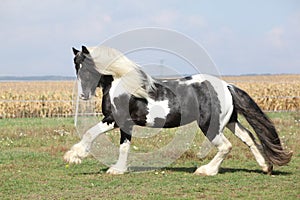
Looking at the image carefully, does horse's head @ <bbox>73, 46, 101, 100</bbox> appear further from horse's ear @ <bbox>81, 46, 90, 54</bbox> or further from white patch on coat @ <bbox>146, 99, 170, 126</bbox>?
white patch on coat @ <bbox>146, 99, 170, 126</bbox>

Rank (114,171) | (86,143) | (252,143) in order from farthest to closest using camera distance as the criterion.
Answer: (252,143)
(114,171)
(86,143)

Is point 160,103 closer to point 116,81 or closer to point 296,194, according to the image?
point 116,81

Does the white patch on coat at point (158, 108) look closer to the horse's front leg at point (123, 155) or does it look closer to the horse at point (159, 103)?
the horse at point (159, 103)

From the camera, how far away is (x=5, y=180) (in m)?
8.24

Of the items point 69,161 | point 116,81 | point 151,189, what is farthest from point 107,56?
point 151,189

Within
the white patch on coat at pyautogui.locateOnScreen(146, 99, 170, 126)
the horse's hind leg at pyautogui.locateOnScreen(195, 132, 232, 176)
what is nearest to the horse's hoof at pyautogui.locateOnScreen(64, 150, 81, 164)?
the white patch on coat at pyautogui.locateOnScreen(146, 99, 170, 126)

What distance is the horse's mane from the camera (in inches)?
343

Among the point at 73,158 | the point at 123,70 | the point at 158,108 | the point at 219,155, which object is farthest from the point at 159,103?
the point at 73,158

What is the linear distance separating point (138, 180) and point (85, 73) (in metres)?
1.99

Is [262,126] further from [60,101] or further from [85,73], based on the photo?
[60,101]

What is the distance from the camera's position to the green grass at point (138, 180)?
7207 mm

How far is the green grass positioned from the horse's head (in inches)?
55.0

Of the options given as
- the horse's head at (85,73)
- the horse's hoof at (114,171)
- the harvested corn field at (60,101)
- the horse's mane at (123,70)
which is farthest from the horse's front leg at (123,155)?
the harvested corn field at (60,101)

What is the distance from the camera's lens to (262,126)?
8.95 m
